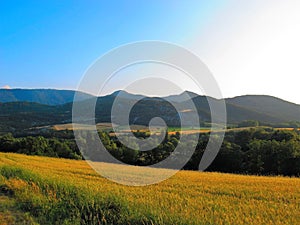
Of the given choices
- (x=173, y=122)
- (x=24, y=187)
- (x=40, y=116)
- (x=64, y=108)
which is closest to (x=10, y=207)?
(x=24, y=187)

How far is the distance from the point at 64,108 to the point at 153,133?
178 metres

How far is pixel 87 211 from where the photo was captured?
28.3 feet

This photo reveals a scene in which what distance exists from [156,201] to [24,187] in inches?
225

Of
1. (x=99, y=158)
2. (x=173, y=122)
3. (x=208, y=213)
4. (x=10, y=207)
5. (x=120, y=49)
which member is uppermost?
(x=120, y=49)

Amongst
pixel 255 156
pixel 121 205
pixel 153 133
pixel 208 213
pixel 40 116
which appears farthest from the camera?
pixel 40 116

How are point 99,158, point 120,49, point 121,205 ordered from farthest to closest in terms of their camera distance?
1. point 99,158
2. point 120,49
3. point 121,205

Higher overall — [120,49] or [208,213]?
[120,49]

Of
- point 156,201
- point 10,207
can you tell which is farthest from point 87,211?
point 10,207

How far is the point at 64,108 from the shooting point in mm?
198250

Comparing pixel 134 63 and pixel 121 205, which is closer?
pixel 121 205

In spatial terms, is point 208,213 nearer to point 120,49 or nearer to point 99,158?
point 120,49

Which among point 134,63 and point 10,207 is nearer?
point 10,207

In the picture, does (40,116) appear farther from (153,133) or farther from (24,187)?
(24,187)

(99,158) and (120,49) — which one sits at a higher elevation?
(120,49)
